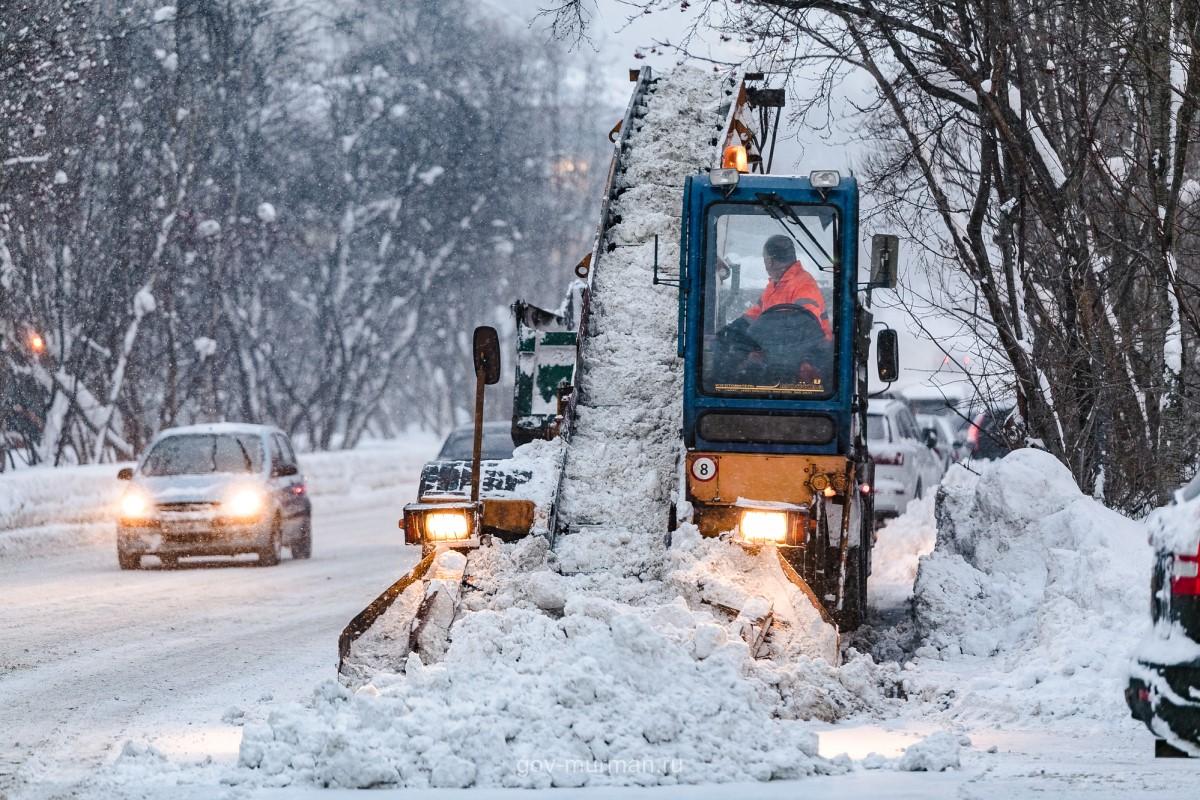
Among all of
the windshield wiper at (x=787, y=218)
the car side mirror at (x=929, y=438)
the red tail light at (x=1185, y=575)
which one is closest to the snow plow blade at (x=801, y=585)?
the windshield wiper at (x=787, y=218)

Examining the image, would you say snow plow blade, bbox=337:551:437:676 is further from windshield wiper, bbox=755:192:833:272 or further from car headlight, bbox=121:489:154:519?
car headlight, bbox=121:489:154:519

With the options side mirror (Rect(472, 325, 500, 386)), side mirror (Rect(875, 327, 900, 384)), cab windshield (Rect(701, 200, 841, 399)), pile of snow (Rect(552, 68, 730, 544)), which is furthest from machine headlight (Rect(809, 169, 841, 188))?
side mirror (Rect(472, 325, 500, 386))

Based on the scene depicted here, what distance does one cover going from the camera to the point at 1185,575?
6.04 m

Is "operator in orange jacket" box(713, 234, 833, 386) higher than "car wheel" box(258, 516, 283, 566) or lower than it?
higher

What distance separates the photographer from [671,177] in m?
13.5

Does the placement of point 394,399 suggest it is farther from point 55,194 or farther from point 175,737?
point 175,737

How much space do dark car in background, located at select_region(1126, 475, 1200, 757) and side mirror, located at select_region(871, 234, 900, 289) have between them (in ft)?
13.7

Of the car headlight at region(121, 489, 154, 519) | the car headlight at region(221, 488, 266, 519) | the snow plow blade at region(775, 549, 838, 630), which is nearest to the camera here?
the snow plow blade at region(775, 549, 838, 630)

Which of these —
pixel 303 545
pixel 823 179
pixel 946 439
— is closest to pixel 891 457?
pixel 303 545

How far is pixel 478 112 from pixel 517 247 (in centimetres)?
671

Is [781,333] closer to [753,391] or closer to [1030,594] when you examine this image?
[753,391]

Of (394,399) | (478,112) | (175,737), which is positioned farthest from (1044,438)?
(394,399)

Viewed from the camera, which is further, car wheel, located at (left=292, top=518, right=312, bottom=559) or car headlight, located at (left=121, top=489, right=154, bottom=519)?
car wheel, located at (left=292, top=518, right=312, bottom=559)

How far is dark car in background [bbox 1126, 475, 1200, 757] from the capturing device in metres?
5.98
